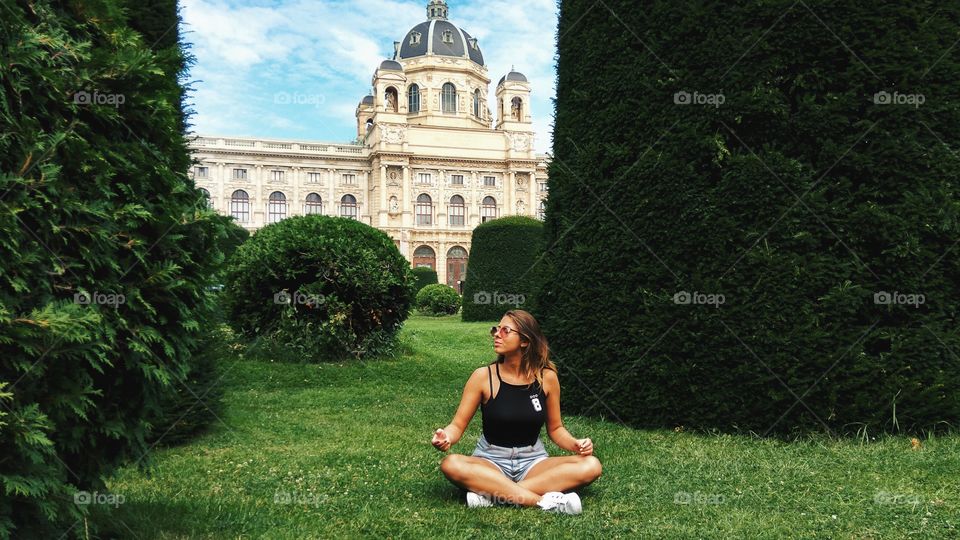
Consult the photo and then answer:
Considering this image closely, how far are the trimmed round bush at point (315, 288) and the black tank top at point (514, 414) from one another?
5.72 meters

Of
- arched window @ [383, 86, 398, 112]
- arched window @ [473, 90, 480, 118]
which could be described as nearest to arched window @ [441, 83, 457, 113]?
arched window @ [473, 90, 480, 118]

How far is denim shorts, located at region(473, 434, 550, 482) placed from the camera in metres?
3.64

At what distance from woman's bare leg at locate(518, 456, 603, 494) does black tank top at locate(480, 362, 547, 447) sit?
0.19m

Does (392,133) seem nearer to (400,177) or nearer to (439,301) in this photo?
(400,177)

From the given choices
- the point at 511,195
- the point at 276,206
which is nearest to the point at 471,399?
the point at 511,195

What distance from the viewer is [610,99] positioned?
5816 mm

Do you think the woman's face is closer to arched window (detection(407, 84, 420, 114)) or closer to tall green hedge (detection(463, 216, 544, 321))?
tall green hedge (detection(463, 216, 544, 321))

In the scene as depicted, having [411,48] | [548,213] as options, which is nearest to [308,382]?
[548,213]

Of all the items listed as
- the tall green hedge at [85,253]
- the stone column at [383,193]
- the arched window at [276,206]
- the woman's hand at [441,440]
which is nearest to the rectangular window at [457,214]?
the stone column at [383,193]

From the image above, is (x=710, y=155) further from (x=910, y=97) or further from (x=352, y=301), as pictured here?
(x=352, y=301)

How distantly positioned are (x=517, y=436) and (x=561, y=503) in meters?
0.41

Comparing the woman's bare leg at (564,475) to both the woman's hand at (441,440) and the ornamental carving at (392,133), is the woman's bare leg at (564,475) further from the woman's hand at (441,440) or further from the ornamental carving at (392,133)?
the ornamental carving at (392,133)

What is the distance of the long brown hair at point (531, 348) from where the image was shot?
3637 mm

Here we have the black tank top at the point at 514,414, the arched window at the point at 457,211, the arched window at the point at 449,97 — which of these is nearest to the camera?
the black tank top at the point at 514,414
